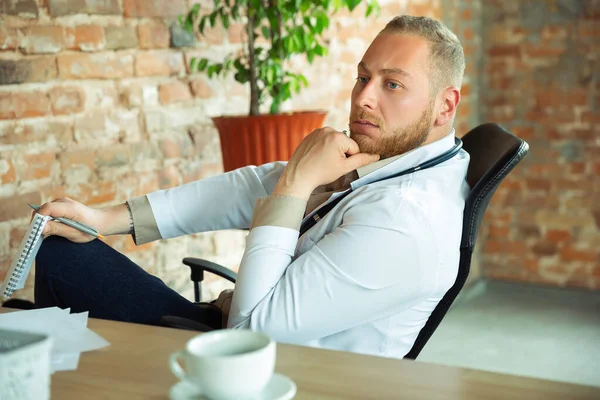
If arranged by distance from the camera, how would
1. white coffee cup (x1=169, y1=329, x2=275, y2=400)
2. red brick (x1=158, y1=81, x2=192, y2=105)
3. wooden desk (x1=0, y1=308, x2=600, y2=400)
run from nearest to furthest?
white coffee cup (x1=169, y1=329, x2=275, y2=400), wooden desk (x1=0, y1=308, x2=600, y2=400), red brick (x1=158, y1=81, x2=192, y2=105)

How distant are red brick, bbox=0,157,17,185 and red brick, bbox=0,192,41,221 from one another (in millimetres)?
52

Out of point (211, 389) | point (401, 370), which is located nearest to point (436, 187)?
point (401, 370)

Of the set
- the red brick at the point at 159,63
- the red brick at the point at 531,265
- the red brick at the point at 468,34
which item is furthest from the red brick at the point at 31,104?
the red brick at the point at 531,265

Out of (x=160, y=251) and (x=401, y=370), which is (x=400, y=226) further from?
(x=160, y=251)

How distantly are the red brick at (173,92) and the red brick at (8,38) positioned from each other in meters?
0.60

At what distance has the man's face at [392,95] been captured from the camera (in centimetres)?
190

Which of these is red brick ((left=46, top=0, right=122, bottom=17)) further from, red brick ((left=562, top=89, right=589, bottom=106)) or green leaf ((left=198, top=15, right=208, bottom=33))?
red brick ((left=562, top=89, right=589, bottom=106))

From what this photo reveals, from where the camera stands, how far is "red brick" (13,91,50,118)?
235 cm

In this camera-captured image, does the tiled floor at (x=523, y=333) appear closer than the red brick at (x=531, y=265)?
Yes

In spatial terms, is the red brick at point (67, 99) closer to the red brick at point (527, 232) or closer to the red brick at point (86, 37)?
the red brick at point (86, 37)

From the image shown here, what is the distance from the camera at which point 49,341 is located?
858 mm

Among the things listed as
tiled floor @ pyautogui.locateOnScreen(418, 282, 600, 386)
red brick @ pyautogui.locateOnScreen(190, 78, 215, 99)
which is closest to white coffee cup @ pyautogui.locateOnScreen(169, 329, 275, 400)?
red brick @ pyautogui.locateOnScreen(190, 78, 215, 99)

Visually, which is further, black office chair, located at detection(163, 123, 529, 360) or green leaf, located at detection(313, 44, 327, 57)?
green leaf, located at detection(313, 44, 327, 57)

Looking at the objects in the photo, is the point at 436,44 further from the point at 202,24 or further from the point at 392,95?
the point at 202,24
